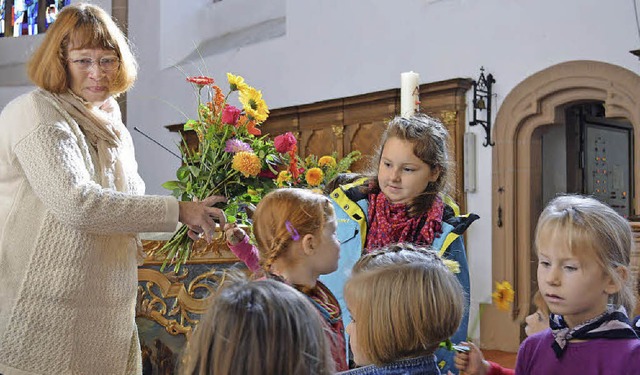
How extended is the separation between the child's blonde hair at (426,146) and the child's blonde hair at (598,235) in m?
0.44

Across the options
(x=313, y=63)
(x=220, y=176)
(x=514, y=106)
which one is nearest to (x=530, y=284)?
(x=514, y=106)

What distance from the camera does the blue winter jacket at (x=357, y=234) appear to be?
2.39 metres

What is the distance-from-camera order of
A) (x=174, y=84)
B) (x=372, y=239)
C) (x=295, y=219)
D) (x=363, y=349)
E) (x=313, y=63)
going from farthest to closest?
1. (x=174, y=84)
2. (x=313, y=63)
3. (x=372, y=239)
4. (x=295, y=219)
5. (x=363, y=349)

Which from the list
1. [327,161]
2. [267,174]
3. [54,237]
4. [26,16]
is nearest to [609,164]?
[327,161]

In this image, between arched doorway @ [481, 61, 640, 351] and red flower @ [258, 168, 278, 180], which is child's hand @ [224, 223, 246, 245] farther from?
arched doorway @ [481, 61, 640, 351]

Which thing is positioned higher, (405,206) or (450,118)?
(450,118)

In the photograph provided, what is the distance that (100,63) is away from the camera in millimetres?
2342

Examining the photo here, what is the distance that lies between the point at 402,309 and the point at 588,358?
56 cm

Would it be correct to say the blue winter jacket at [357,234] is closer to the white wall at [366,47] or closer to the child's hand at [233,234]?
the child's hand at [233,234]

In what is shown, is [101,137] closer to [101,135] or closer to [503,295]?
[101,135]

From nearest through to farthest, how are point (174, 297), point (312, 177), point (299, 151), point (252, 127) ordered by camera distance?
1. point (252, 127)
2. point (312, 177)
3. point (174, 297)
4. point (299, 151)

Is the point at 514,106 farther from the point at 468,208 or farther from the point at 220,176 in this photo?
the point at 220,176

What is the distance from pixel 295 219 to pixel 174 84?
10985mm

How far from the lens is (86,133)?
7.55ft
